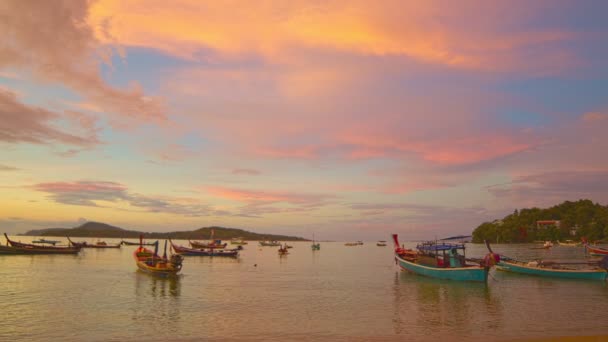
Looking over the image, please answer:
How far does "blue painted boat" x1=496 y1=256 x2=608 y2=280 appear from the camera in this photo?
38625 millimetres

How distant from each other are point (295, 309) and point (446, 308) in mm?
9269

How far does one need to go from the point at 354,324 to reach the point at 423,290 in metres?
14.6

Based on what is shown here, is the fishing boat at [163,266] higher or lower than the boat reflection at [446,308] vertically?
higher

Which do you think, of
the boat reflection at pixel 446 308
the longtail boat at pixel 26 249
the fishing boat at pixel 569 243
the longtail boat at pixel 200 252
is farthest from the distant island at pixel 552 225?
the longtail boat at pixel 26 249

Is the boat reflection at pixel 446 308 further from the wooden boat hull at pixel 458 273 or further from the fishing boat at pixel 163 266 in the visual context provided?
the fishing boat at pixel 163 266

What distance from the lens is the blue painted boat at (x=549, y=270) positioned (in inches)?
1521

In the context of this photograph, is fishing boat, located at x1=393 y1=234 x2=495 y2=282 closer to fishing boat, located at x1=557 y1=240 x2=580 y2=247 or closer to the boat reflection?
the boat reflection

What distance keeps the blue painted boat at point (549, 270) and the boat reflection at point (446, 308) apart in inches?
439

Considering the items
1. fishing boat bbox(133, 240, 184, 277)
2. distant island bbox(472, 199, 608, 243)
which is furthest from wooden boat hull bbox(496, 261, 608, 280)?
distant island bbox(472, 199, 608, 243)

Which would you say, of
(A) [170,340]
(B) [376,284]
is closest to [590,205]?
(B) [376,284]

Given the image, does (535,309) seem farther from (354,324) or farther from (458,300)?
(354,324)

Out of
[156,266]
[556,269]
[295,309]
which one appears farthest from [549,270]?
[156,266]

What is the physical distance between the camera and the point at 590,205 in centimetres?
15938

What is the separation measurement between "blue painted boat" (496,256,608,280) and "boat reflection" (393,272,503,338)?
11162 millimetres
